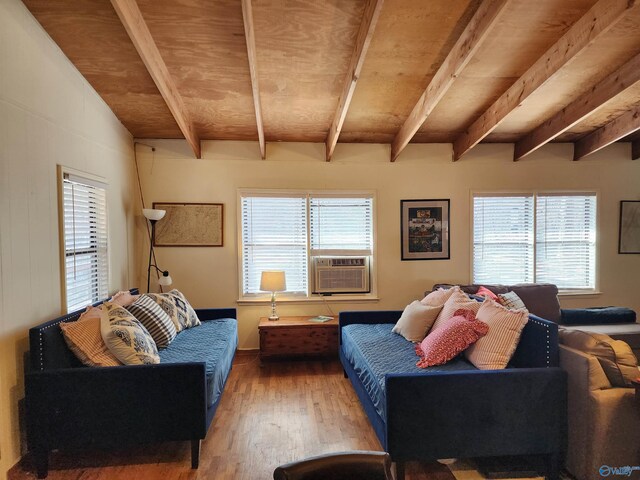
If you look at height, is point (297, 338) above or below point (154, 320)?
below

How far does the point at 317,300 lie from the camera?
462 centimetres

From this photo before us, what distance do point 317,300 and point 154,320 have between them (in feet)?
6.76

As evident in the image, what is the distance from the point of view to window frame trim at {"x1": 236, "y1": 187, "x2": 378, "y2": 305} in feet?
14.8

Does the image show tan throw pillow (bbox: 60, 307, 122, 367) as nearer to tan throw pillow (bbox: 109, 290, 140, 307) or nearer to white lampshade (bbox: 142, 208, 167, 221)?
tan throw pillow (bbox: 109, 290, 140, 307)

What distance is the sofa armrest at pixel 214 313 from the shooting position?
4012mm

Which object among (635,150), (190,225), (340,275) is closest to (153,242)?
(190,225)

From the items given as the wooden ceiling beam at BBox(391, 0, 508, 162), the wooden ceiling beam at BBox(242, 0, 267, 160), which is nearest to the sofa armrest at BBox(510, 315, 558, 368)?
the wooden ceiling beam at BBox(391, 0, 508, 162)

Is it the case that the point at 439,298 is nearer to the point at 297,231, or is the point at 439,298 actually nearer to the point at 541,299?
the point at 541,299

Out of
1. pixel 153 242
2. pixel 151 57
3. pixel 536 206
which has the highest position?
pixel 151 57

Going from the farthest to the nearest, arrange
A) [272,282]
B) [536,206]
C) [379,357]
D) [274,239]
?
[536,206] < [274,239] < [272,282] < [379,357]

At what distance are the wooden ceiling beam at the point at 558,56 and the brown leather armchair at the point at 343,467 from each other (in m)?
2.87

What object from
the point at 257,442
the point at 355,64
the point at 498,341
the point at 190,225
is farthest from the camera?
the point at 190,225

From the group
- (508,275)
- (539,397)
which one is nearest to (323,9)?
(539,397)

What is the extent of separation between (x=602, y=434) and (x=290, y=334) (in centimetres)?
277
